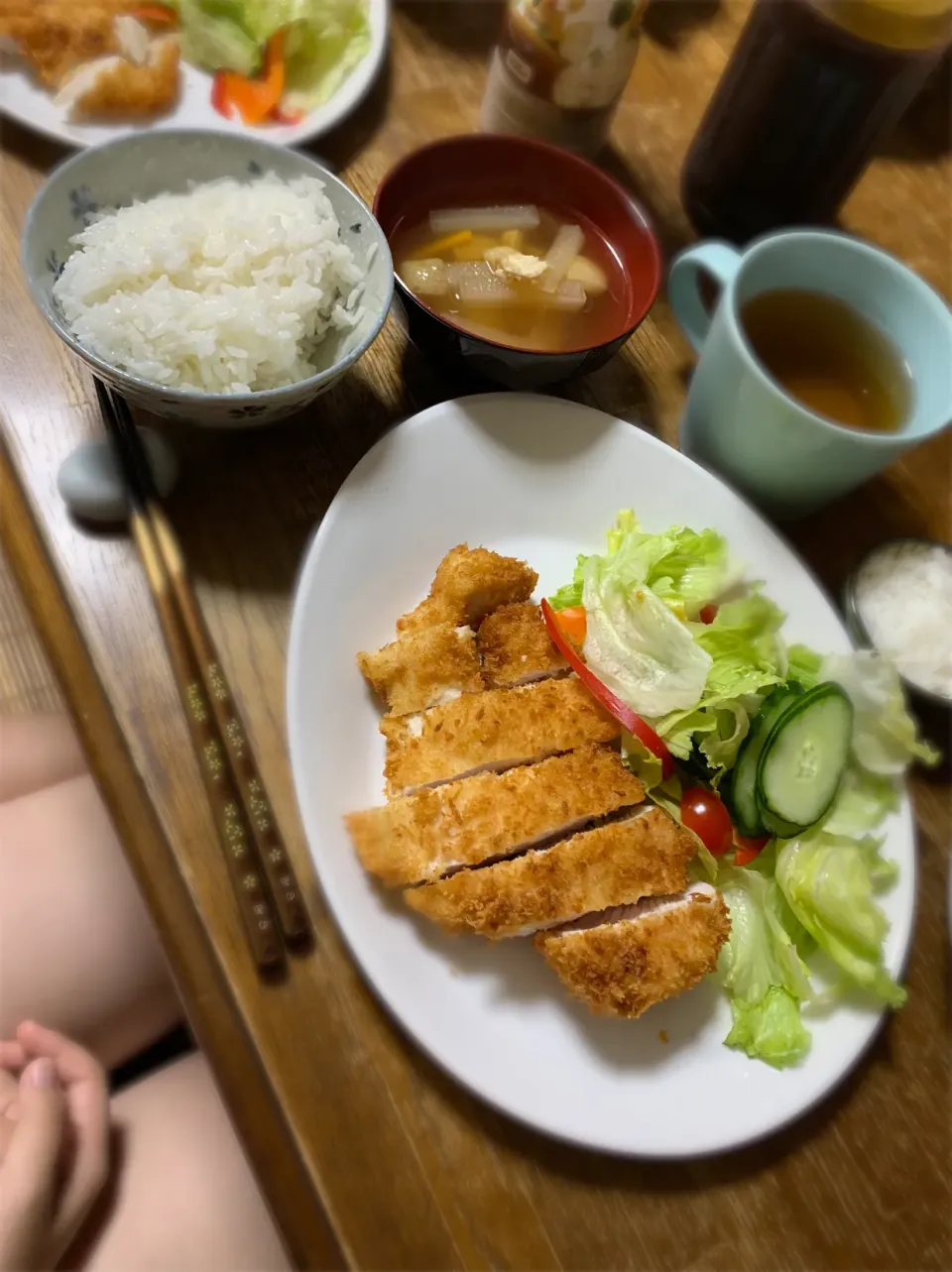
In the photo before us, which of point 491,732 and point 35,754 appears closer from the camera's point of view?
point 491,732

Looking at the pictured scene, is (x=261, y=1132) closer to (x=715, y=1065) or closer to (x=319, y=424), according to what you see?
(x=715, y=1065)

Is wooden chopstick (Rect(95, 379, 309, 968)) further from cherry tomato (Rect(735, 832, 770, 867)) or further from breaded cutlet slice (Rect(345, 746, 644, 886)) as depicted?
cherry tomato (Rect(735, 832, 770, 867))

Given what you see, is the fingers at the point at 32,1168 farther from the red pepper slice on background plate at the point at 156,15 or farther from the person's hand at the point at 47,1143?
the red pepper slice on background plate at the point at 156,15

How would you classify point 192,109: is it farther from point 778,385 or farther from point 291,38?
point 778,385

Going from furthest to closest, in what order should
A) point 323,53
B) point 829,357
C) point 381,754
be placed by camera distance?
1. point 323,53
2. point 829,357
3. point 381,754

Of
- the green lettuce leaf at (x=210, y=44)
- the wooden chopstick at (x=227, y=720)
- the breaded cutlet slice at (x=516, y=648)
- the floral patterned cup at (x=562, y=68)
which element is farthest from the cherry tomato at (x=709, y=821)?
the green lettuce leaf at (x=210, y=44)

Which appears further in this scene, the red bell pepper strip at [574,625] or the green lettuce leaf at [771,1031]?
the red bell pepper strip at [574,625]

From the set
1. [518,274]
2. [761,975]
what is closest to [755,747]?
[761,975]
